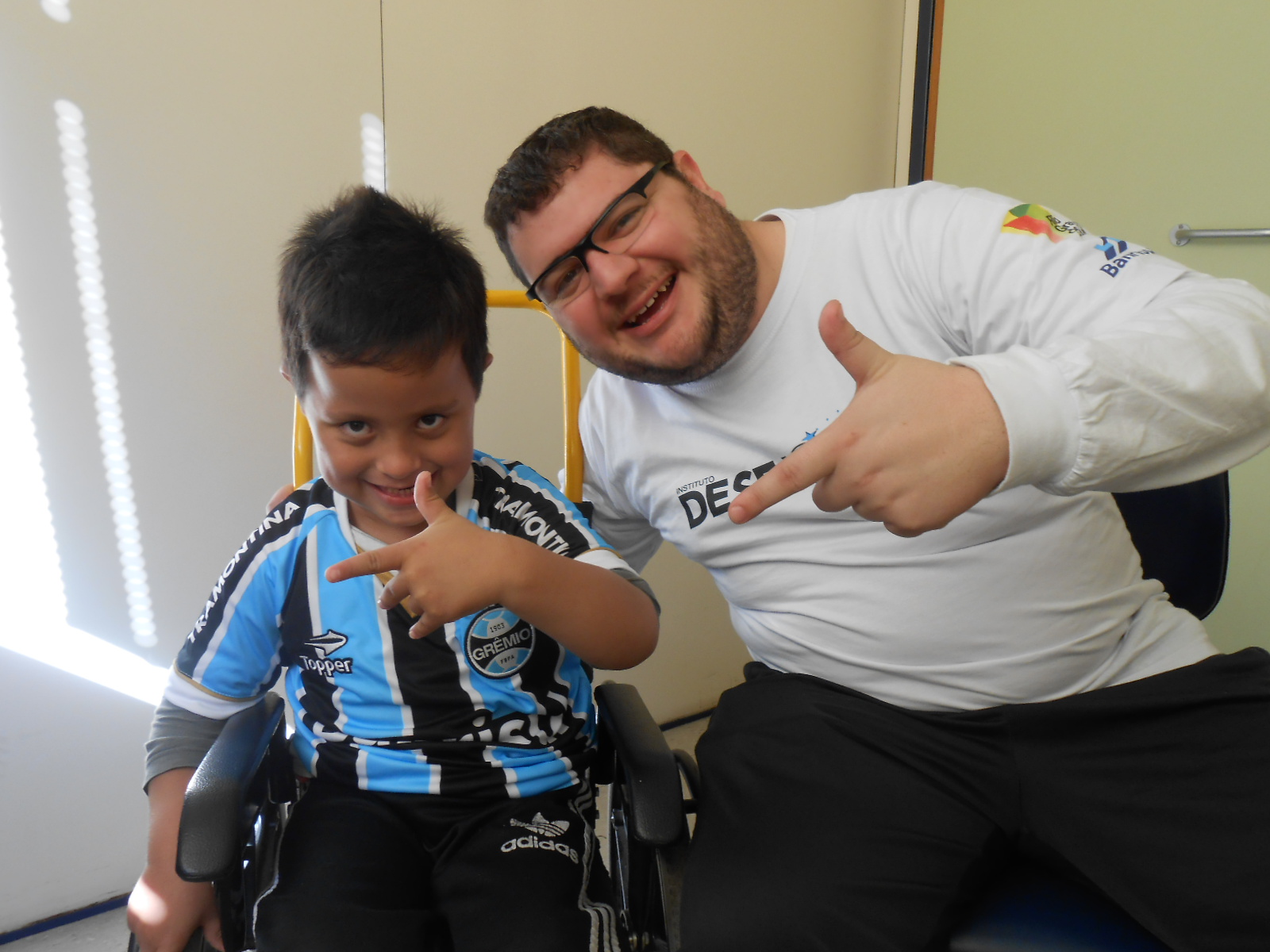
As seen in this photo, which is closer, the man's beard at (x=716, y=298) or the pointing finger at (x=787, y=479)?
the pointing finger at (x=787, y=479)

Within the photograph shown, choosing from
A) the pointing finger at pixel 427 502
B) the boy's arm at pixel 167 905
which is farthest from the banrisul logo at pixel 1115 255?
the boy's arm at pixel 167 905

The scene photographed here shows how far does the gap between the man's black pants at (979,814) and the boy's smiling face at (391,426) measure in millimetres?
453

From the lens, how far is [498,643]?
3.06 feet

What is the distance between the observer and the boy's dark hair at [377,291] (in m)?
0.86

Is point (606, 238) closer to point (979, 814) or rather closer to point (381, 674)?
point (381, 674)

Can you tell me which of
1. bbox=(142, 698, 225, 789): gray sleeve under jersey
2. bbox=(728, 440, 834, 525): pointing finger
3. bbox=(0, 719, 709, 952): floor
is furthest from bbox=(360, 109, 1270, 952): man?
bbox=(0, 719, 709, 952): floor

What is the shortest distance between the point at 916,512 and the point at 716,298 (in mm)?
492

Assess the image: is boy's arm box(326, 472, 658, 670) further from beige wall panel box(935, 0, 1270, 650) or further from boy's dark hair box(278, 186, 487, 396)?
beige wall panel box(935, 0, 1270, 650)

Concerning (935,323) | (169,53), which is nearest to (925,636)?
(935,323)

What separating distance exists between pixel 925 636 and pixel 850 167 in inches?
74.0

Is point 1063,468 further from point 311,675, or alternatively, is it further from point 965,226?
point 311,675

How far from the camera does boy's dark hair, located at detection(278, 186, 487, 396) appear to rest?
2.82 feet

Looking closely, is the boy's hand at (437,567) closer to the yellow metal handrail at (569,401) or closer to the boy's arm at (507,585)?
the boy's arm at (507,585)

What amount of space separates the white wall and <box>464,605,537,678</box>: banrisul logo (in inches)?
31.8
